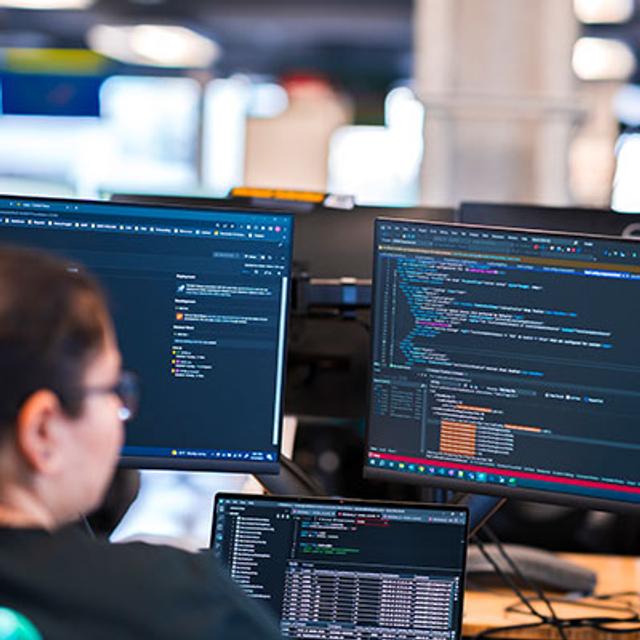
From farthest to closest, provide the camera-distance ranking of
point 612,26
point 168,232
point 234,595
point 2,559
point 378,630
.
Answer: point 612,26
point 168,232
point 378,630
point 234,595
point 2,559

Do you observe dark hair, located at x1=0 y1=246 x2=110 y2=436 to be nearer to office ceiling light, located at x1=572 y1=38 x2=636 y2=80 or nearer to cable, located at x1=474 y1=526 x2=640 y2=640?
cable, located at x1=474 y1=526 x2=640 y2=640

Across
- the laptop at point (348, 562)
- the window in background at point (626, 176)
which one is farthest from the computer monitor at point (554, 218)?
the window in background at point (626, 176)

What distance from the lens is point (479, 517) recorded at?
1737 mm

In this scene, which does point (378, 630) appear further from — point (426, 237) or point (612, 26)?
point (612, 26)

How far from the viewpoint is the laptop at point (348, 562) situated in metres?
1.54

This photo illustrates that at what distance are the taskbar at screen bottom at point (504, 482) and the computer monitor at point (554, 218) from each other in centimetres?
54

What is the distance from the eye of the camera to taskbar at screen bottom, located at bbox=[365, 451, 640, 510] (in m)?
1.59

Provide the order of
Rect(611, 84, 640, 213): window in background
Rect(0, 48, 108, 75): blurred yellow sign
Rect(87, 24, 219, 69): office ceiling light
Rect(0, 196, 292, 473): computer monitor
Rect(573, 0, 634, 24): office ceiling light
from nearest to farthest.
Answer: Rect(0, 196, 292, 473): computer monitor, Rect(611, 84, 640, 213): window in background, Rect(573, 0, 634, 24): office ceiling light, Rect(87, 24, 219, 69): office ceiling light, Rect(0, 48, 108, 75): blurred yellow sign

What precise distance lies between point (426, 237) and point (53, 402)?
75 centimetres

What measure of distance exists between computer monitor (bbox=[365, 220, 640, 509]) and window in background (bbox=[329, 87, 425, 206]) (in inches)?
253

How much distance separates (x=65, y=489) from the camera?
1035 mm

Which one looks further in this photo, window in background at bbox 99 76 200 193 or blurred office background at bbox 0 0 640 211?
window in background at bbox 99 76 200 193

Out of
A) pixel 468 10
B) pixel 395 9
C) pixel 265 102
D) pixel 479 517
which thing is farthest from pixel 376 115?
pixel 479 517

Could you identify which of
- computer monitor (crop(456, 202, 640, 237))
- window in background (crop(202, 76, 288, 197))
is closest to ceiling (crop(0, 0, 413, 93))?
window in background (crop(202, 76, 288, 197))
